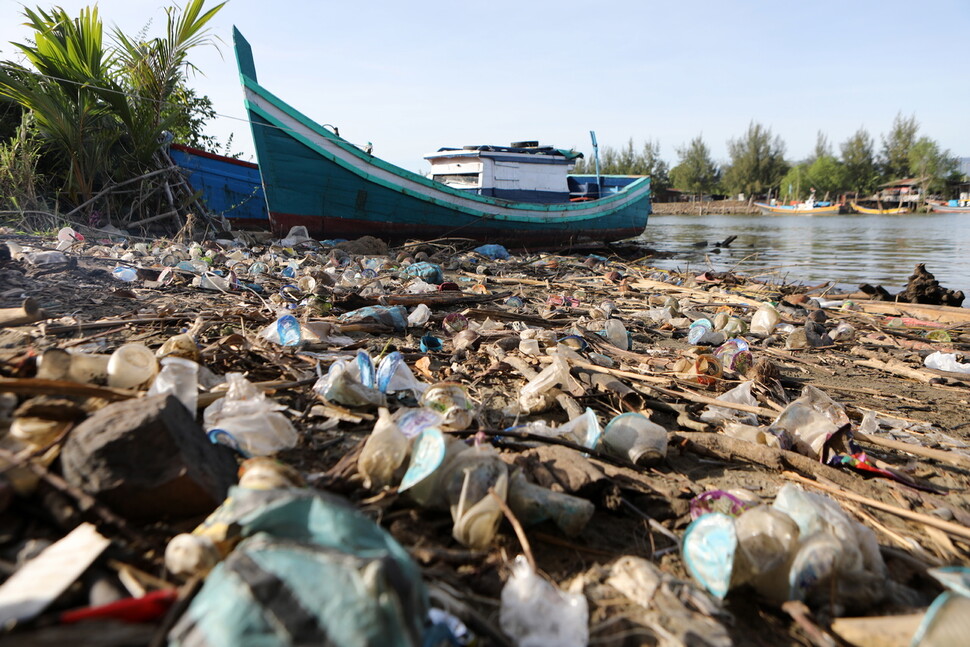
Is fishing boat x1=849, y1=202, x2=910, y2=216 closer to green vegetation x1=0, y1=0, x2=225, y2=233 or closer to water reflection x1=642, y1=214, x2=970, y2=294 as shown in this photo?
water reflection x1=642, y1=214, x2=970, y2=294

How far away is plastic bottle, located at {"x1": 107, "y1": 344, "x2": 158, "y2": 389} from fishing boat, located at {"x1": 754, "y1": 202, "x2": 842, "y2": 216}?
53.6 meters

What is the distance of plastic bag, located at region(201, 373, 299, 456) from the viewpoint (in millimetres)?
1602

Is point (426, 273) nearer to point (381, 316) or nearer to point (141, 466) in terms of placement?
point (381, 316)

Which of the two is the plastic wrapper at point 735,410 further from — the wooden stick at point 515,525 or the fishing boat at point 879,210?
the fishing boat at point 879,210

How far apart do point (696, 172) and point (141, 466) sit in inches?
3015

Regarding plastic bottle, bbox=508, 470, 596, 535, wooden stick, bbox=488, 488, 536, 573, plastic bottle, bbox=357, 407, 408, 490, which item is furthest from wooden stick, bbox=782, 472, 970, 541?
plastic bottle, bbox=357, 407, 408, 490

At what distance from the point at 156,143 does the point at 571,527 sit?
9124 millimetres

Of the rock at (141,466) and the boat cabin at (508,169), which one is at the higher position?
the boat cabin at (508,169)

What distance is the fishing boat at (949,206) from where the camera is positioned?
42294mm

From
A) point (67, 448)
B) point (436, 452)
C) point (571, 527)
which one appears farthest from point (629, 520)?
point (67, 448)

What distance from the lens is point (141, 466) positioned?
117 cm

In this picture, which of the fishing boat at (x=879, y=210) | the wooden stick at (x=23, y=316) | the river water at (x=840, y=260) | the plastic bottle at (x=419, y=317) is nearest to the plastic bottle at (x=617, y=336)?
the plastic bottle at (x=419, y=317)

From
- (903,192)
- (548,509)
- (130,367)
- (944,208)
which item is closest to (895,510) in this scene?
(548,509)

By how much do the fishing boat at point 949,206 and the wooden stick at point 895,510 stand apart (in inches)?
2125
